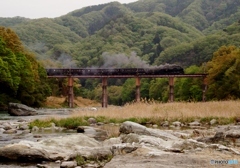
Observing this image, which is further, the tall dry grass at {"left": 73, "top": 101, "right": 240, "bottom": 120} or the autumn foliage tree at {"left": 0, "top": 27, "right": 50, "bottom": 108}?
the autumn foliage tree at {"left": 0, "top": 27, "right": 50, "bottom": 108}

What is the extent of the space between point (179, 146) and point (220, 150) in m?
1.37

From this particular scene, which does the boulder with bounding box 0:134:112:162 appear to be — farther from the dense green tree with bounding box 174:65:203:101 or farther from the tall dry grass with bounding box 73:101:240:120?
the dense green tree with bounding box 174:65:203:101

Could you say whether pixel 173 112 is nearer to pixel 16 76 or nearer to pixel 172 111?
pixel 172 111

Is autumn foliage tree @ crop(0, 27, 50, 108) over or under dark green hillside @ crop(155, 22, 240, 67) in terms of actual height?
under

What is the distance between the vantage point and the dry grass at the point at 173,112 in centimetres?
2519

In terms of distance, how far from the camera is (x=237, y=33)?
132 meters

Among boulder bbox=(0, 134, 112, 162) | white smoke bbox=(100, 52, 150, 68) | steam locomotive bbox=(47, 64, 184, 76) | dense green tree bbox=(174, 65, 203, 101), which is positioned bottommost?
dense green tree bbox=(174, 65, 203, 101)

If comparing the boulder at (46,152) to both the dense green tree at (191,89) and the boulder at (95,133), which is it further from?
the dense green tree at (191,89)

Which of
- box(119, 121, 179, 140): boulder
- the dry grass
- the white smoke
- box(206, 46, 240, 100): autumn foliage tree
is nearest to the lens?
box(119, 121, 179, 140): boulder

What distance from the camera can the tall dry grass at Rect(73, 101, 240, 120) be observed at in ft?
82.9

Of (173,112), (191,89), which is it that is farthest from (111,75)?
(173,112)

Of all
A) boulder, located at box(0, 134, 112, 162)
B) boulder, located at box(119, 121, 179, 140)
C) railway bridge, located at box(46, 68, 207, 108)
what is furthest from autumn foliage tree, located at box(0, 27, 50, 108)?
boulder, located at box(0, 134, 112, 162)

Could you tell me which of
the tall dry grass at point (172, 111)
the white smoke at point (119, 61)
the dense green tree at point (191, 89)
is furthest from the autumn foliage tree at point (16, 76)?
the white smoke at point (119, 61)

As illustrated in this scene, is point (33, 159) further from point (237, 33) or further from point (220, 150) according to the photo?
point (237, 33)
